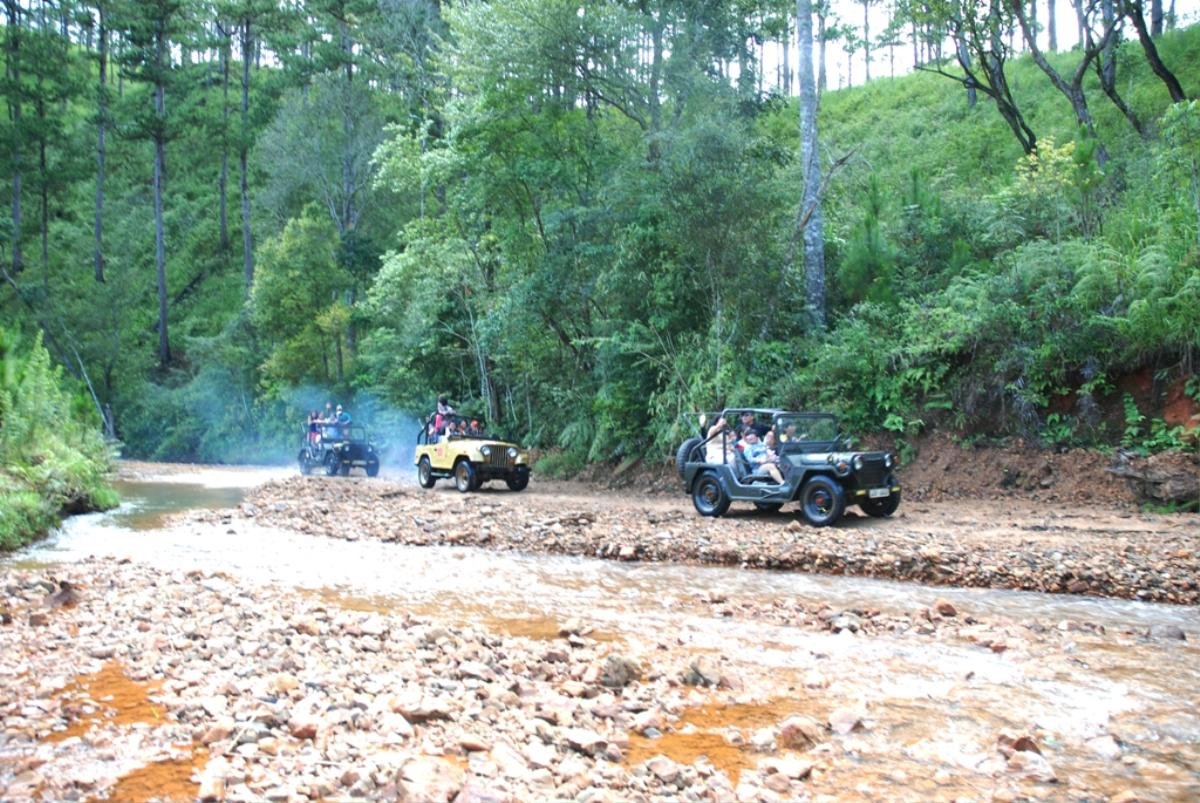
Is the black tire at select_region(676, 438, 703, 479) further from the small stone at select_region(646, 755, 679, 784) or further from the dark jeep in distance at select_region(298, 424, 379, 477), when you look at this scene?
the dark jeep in distance at select_region(298, 424, 379, 477)

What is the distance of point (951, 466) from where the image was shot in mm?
14445

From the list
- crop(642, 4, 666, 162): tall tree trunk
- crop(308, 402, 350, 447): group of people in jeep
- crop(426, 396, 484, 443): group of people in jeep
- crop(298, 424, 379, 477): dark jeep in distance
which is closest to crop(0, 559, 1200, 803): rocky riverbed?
crop(426, 396, 484, 443): group of people in jeep

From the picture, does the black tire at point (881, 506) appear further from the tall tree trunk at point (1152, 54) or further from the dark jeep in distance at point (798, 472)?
the tall tree trunk at point (1152, 54)

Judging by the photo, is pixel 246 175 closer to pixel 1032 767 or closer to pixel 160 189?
pixel 160 189

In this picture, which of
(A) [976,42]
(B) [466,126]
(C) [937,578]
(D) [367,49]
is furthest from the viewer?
(D) [367,49]

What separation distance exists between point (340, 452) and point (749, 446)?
13.6m

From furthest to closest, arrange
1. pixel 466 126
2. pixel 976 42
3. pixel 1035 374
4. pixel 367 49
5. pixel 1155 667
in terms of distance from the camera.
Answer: pixel 367 49
pixel 976 42
pixel 466 126
pixel 1035 374
pixel 1155 667

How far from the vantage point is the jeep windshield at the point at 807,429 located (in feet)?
42.7

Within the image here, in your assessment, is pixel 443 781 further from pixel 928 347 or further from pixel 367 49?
pixel 367 49

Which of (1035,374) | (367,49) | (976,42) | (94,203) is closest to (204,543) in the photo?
(1035,374)

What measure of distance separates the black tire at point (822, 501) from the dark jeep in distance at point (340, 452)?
14.3m

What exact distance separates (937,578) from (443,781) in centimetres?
673

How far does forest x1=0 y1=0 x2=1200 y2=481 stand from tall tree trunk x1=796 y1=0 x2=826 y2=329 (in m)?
0.06

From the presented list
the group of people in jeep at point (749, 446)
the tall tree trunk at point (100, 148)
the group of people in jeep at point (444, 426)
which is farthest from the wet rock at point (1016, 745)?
the tall tree trunk at point (100, 148)
